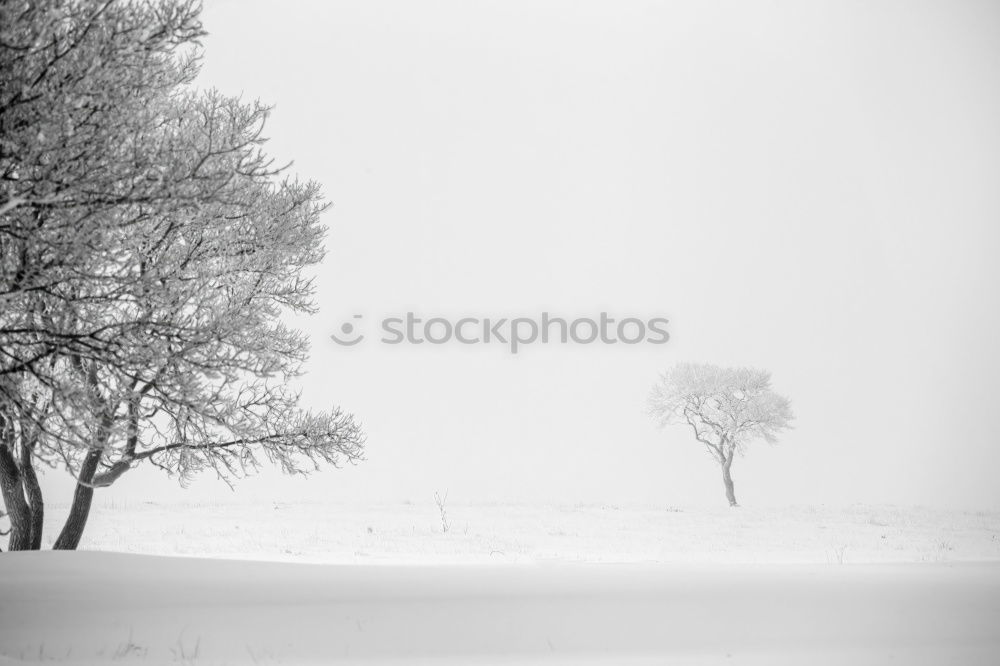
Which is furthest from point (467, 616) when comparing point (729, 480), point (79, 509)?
point (729, 480)

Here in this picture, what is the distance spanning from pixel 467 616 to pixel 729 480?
95.7 ft

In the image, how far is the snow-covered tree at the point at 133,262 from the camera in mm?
8391

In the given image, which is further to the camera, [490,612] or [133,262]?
[133,262]

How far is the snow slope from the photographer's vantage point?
27.6 ft

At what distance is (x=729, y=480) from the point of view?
36.7 meters

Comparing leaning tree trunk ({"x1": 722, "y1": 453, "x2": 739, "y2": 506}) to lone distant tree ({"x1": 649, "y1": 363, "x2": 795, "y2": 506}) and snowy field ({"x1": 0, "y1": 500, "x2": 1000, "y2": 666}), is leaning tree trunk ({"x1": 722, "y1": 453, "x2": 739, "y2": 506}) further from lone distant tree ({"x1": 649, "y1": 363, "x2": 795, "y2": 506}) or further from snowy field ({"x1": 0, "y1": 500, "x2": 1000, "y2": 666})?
snowy field ({"x1": 0, "y1": 500, "x2": 1000, "y2": 666})

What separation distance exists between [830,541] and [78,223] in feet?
70.8

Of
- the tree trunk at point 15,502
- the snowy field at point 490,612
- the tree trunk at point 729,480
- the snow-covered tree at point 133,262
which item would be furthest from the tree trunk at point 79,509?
the tree trunk at point 729,480

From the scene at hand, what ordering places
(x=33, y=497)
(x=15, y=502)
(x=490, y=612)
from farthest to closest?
1. (x=33, y=497)
2. (x=15, y=502)
3. (x=490, y=612)

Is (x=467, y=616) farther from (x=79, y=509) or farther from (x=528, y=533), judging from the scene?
(x=528, y=533)

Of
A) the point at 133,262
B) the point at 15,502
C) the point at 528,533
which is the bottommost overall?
the point at 528,533

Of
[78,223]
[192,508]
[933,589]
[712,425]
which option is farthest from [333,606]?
[712,425]

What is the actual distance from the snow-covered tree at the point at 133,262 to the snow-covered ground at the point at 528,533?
6.50 metres

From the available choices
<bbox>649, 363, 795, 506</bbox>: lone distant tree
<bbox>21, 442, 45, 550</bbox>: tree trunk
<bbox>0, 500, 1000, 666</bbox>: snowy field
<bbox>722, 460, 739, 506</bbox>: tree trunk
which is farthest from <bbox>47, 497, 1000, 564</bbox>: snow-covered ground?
<bbox>0, 500, 1000, 666</bbox>: snowy field
